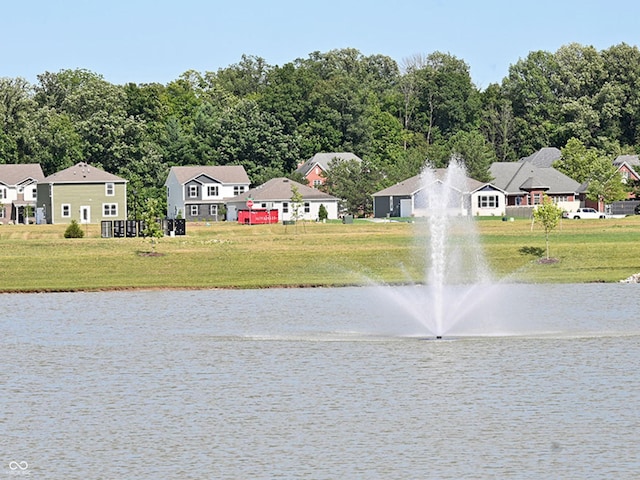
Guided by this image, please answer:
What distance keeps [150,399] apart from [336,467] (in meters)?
8.70

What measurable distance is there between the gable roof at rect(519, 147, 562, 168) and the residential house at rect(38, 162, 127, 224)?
211 feet

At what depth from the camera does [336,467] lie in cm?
2377

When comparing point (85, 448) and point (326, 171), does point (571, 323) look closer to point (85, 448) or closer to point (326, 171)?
point (85, 448)

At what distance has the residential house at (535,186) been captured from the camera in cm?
14850

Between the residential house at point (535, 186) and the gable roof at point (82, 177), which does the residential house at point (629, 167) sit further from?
the gable roof at point (82, 177)

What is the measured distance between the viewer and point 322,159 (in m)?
166

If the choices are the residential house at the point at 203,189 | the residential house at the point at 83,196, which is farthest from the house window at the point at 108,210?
the residential house at the point at 203,189

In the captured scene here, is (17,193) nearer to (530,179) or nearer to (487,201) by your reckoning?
(487,201)

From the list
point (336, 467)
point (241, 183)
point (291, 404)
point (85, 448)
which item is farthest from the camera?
point (241, 183)

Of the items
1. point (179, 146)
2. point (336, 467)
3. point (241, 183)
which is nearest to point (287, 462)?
point (336, 467)

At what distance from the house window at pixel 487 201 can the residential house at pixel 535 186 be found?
3.60m

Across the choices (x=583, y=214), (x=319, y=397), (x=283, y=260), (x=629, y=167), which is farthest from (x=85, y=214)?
(x=319, y=397)

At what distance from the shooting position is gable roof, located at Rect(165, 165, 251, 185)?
148 m

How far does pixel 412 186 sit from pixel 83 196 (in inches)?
1452
